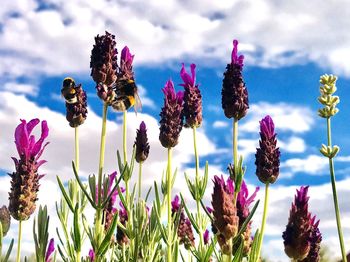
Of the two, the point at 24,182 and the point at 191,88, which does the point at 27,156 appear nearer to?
the point at 24,182

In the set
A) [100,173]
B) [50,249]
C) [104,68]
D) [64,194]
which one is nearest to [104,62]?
[104,68]

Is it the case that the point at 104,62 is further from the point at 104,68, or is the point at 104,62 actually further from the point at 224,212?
the point at 224,212

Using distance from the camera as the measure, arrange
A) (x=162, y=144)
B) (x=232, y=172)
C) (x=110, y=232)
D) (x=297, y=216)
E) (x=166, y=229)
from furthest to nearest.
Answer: (x=162, y=144)
(x=166, y=229)
(x=232, y=172)
(x=110, y=232)
(x=297, y=216)

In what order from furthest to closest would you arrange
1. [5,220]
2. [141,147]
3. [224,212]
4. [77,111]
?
1. [141,147]
2. [77,111]
3. [5,220]
4. [224,212]

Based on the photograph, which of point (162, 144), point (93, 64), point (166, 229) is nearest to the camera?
point (93, 64)

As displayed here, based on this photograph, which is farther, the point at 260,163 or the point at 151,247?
the point at 151,247

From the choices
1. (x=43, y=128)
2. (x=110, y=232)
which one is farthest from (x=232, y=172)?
(x=43, y=128)
